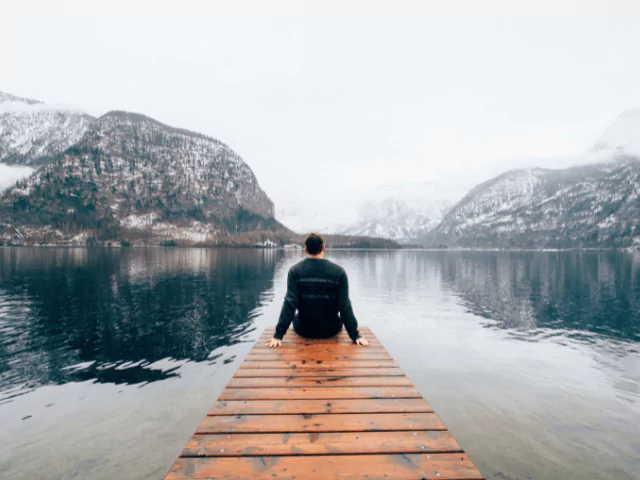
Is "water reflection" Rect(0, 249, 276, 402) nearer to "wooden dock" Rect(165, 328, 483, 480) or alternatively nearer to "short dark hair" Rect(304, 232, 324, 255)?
"short dark hair" Rect(304, 232, 324, 255)

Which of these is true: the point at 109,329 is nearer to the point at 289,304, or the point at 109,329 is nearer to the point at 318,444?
the point at 289,304

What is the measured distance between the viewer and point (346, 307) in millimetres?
10023

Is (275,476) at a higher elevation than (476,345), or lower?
higher

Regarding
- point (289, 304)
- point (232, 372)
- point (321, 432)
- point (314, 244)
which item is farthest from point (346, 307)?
point (232, 372)

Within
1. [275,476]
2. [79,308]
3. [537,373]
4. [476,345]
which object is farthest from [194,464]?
[79,308]

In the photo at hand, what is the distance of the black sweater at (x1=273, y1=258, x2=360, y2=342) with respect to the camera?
9.66 m

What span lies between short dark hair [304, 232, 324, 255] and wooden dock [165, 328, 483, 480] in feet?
11.1

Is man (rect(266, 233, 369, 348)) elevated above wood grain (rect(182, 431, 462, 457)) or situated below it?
above

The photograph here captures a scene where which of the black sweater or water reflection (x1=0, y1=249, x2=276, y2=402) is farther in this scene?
water reflection (x1=0, y1=249, x2=276, y2=402)

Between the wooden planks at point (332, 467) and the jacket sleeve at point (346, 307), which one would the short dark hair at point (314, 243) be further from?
A: the wooden planks at point (332, 467)

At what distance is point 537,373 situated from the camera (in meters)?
18.0

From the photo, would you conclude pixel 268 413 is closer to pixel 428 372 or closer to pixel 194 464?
pixel 194 464

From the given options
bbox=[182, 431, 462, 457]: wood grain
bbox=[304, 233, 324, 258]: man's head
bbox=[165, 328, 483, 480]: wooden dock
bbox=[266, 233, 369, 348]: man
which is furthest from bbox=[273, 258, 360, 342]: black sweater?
bbox=[182, 431, 462, 457]: wood grain

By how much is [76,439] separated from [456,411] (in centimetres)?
1481
